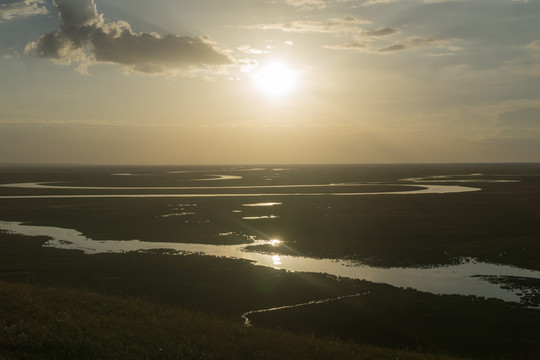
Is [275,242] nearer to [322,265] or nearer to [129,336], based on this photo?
[322,265]

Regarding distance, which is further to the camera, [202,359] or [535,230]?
[535,230]

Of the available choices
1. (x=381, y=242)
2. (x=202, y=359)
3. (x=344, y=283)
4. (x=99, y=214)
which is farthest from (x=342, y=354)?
(x=99, y=214)

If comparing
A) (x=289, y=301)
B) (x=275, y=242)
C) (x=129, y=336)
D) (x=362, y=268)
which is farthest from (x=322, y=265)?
(x=129, y=336)

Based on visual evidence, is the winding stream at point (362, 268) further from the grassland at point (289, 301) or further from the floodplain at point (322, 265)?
the grassland at point (289, 301)

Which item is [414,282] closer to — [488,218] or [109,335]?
[109,335]

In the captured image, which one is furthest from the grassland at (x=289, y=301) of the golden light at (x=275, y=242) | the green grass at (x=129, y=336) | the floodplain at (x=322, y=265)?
the golden light at (x=275, y=242)

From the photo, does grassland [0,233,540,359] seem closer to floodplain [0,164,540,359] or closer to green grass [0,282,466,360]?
floodplain [0,164,540,359]

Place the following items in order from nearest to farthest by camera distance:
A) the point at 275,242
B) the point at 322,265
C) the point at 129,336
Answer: the point at 129,336 < the point at 322,265 < the point at 275,242

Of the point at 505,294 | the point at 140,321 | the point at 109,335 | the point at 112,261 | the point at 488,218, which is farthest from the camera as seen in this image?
the point at 488,218
